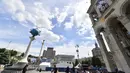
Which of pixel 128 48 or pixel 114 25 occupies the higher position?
pixel 114 25

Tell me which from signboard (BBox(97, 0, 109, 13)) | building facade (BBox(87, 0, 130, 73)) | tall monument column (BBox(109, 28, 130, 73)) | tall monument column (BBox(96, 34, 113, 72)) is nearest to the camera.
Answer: building facade (BBox(87, 0, 130, 73))

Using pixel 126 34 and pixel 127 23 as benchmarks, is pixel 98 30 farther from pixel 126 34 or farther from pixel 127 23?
pixel 127 23

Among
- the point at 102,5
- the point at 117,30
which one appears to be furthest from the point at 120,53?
the point at 102,5

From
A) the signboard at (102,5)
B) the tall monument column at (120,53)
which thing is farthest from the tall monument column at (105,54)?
the signboard at (102,5)

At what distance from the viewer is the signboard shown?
14.8 metres

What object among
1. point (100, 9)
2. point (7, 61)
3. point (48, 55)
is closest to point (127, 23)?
Result: point (100, 9)

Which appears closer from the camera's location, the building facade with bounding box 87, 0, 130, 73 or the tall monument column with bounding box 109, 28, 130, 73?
the building facade with bounding box 87, 0, 130, 73

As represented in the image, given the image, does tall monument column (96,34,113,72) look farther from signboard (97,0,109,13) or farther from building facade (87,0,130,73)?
signboard (97,0,109,13)

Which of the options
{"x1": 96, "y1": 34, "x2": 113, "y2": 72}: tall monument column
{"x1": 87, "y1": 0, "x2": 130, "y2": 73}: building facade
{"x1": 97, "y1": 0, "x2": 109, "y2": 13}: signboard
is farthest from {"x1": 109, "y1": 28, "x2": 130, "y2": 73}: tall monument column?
{"x1": 97, "y1": 0, "x2": 109, "y2": 13}: signboard

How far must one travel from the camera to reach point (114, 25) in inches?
578

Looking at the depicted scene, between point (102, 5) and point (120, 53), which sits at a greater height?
point (102, 5)

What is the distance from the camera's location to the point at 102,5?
51.5 ft

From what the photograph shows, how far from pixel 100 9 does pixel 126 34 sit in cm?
595

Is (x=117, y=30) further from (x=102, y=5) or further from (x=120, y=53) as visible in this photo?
(x=102, y=5)
